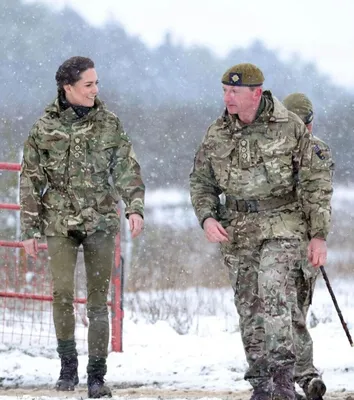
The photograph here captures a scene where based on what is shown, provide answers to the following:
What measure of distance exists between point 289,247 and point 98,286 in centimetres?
113

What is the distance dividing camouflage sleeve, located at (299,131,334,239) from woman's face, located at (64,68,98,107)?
121cm

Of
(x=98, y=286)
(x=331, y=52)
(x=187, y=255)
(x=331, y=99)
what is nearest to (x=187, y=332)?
(x=98, y=286)

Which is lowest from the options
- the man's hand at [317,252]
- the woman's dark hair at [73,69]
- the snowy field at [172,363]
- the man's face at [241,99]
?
the snowy field at [172,363]

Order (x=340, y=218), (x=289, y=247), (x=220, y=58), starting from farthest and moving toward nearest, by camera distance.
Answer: (x=220, y=58) < (x=340, y=218) < (x=289, y=247)

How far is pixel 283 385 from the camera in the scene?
5.55 meters

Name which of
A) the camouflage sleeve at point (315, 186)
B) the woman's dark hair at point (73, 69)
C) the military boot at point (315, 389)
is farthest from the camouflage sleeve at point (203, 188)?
the military boot at point (315, 389)

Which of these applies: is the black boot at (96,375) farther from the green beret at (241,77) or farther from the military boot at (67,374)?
the green beret at (241,77)

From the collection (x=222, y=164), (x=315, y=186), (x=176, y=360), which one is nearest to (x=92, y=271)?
(x=222, y=164)

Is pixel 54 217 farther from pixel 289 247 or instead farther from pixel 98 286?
pixel 289 247

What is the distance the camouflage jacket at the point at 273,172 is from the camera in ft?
18.5

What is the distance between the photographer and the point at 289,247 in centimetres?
570

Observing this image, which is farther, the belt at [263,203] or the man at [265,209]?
the belt at [263,203]

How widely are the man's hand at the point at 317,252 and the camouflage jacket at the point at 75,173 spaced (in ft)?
3.20

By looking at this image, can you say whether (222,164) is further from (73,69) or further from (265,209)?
(73,69)
